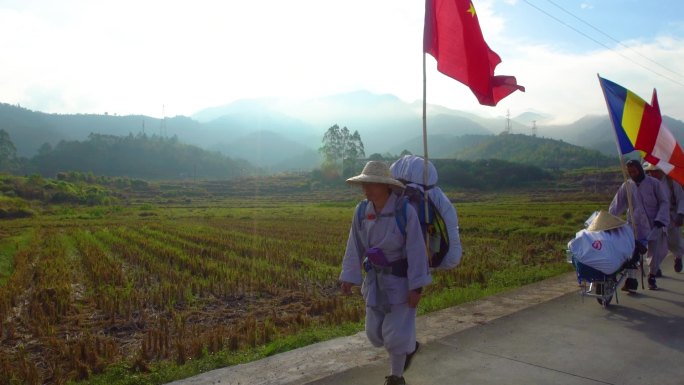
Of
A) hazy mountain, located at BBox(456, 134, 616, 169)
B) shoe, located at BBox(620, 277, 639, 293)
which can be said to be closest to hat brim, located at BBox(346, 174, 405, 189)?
shoe, located at BBox(620, 277, 639, 293)

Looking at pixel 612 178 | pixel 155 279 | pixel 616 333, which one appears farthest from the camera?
pixel 612 178

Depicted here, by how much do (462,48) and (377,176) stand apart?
5.78ft

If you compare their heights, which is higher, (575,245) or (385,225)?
(385,225)

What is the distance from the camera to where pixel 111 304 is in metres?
7.63

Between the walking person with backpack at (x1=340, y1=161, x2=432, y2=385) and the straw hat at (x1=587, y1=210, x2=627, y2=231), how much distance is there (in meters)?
3.21

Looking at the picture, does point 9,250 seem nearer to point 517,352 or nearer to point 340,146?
point 517,352

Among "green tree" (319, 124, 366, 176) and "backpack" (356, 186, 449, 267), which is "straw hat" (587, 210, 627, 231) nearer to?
"backpack" (356, 186, 449, 267)

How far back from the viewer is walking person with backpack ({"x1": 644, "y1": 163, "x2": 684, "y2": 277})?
23.9 feet

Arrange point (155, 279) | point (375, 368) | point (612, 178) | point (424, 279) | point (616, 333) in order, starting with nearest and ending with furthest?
point (424, 279)
point (375, 368)
point (616, 333)
point (155, 279)
point (612, 178)

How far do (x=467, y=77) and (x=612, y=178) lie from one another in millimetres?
61740

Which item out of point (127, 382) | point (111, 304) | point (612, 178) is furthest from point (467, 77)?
point (612, 178)

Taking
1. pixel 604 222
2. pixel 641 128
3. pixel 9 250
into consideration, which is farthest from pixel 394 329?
pixel 9 250

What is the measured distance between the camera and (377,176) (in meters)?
3.69

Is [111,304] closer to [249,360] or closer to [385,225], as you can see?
[249,360]
